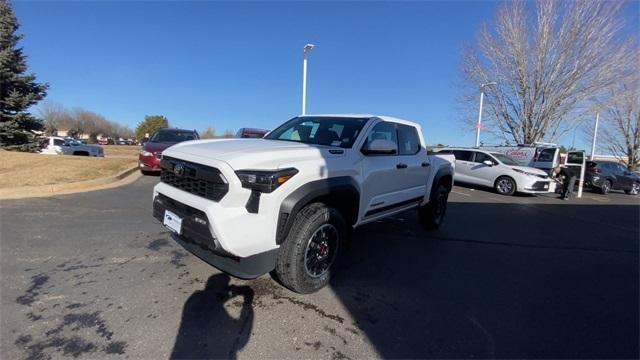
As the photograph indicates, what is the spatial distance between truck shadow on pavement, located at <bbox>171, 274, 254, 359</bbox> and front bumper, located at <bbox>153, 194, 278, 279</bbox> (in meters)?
0.39

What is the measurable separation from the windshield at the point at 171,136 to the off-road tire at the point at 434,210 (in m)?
8.93

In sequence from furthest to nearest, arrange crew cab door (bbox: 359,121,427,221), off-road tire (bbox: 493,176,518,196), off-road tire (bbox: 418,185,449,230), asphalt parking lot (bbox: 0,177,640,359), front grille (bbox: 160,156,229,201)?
1. off-road tire (bbox: 493,176,518,196)
2. off-road tire (bbox: 418,185,449,230)
3. crew cab door (bbox: 359,121,427,221)
4. front grille (bbox: 160,156,229,201)
5. asphalt parking lot (bbox: 0,177,640,359)

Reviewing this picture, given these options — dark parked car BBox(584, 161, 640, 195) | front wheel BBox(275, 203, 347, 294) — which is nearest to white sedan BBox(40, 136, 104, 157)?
front wheel BBox(275, 203, 347, 294)

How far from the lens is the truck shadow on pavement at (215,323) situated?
7.81 feet

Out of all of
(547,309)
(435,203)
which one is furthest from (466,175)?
(547,309)

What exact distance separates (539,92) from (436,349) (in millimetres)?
24346

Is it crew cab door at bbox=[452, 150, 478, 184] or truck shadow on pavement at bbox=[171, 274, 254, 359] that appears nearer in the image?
truck shadow on pavement at bbox=[171, 274, 254, 359]

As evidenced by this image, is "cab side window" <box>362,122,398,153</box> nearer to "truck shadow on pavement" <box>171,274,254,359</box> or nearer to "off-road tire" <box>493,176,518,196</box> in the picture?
"truck shadow on pavement" <box>171,274,254,359</box>

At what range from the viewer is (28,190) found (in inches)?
275

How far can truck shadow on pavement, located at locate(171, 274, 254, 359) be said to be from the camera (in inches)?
93.7

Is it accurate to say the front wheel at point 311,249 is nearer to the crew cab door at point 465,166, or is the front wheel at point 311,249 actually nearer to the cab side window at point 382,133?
the cab side window at point 382,133

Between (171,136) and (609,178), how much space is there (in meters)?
20.7

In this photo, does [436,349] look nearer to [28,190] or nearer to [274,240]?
[274,240]

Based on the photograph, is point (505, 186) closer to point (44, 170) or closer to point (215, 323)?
point (215, 323)
